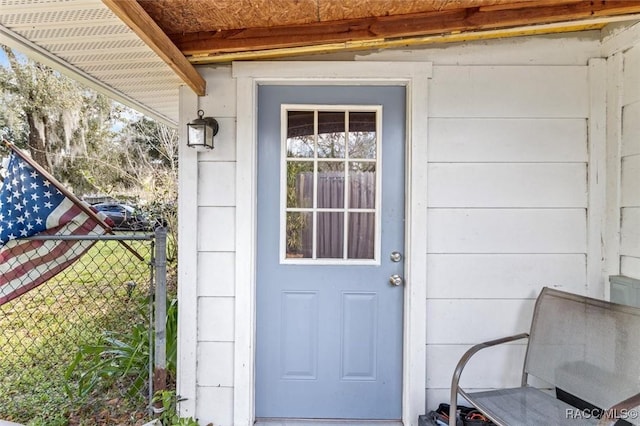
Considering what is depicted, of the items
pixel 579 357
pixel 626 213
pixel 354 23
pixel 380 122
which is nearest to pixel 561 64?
pixel 626 213

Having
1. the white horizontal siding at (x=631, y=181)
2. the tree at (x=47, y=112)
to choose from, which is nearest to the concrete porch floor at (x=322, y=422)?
the white horizontal siding at (x=631, y=181)

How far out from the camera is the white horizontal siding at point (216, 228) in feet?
5.74

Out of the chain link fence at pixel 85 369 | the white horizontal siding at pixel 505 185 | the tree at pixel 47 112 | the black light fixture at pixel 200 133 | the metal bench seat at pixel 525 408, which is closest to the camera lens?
the metal bench seat at pixel 525 408

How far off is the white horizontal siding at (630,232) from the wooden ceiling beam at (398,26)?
3.14ft

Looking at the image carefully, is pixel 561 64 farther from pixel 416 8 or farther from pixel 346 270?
pixel 346 270

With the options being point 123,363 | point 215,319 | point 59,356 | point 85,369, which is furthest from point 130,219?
point 215,319

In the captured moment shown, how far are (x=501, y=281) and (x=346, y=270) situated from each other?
86 centimetres

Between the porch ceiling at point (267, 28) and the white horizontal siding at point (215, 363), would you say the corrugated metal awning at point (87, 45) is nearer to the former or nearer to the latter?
the porch ceiling at point (267, 28)

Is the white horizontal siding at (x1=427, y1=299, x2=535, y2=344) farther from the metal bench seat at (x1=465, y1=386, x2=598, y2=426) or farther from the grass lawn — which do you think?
the grass lawn

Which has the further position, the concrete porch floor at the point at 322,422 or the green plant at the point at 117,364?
the green plant at the point at 117,364

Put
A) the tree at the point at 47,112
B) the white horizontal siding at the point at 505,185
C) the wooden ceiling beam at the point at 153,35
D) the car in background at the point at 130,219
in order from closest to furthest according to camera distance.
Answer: the wooden ceiling beam at the point at 153,35 → the white horizontal siding at the point at 505,185 → the car in background at the point at 130,219 → the tree at the point at 47,112

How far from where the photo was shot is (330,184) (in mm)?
1846

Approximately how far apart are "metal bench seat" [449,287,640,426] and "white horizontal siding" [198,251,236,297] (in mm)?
1230

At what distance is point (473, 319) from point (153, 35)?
81.3 inches
